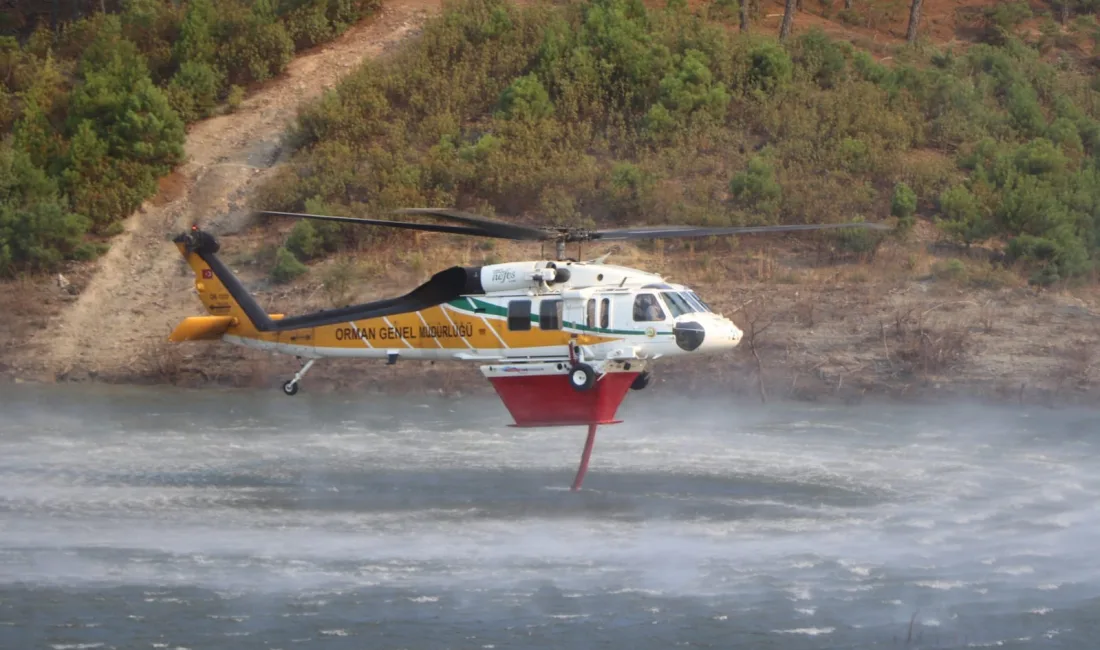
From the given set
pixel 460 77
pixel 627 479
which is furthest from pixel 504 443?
pixel 460 77

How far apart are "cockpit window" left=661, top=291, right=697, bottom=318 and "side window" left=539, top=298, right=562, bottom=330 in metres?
1.53

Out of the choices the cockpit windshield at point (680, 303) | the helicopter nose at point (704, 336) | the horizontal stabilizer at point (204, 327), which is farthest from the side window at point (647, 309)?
the horizontal stabilizer at point (204, 327)

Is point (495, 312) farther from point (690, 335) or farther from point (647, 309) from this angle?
point (690, 335)

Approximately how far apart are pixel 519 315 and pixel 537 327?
31 centimetres

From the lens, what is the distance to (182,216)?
42094mm

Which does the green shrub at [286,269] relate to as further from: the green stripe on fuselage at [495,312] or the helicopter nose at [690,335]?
the helicopter nose at [690,335]

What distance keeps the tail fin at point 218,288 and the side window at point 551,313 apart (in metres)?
4.46

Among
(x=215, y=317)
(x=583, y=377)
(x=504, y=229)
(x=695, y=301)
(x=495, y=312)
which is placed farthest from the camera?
(x=215, y=317)

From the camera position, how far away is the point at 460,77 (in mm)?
46250

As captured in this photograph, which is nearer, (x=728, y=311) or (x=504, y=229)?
(x=504, y=229)

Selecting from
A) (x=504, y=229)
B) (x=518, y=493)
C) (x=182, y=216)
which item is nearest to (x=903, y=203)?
(x=182, y=216)

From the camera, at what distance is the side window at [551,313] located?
22.0 metres

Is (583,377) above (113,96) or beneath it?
above

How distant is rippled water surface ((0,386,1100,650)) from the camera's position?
58.7ft
